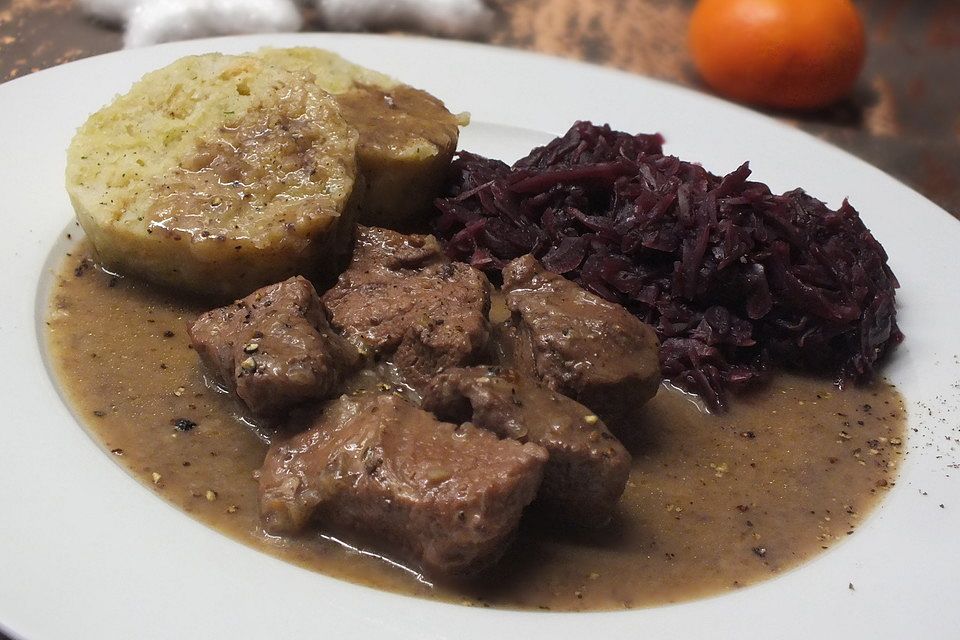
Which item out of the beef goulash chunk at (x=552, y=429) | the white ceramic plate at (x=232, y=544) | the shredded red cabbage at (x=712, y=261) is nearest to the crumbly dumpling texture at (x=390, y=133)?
the shredded red cabbage at (x=712, y=261)

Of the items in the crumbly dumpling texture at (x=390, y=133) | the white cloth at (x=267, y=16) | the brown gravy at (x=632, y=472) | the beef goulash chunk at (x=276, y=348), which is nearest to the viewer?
the brown gravy at (x=632, y=472)

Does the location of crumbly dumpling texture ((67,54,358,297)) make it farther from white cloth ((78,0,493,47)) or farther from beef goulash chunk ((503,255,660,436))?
white cloth ((78,0,493,47))

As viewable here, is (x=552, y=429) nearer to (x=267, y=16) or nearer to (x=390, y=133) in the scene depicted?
(x=390, y=133)

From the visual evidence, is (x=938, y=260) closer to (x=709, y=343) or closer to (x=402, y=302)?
(x=709, y=343)

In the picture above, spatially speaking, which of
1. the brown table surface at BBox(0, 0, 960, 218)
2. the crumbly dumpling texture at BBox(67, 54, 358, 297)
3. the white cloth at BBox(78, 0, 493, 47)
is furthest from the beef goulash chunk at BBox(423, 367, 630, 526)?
the white cloth at BBox(78, 0, 493, 47)

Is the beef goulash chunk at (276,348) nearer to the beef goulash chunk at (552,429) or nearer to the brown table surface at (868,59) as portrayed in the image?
the beef goulash chunk at (552,429)

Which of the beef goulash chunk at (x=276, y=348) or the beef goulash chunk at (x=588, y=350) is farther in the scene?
the beef goulash chunk at (x=588, y=350)
